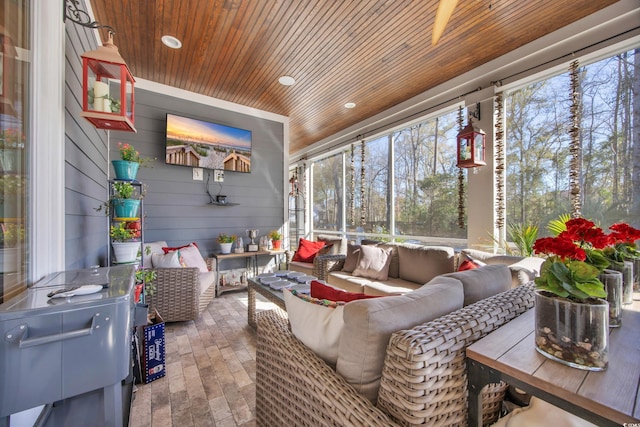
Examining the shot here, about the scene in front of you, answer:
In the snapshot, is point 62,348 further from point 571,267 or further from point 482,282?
point 482,282

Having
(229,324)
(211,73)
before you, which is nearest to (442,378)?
(229,324)

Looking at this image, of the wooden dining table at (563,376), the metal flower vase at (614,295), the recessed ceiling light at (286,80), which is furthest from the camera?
the recessed ceiling light at (286,80)

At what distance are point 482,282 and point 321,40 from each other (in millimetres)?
2603

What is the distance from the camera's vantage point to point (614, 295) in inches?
39.3

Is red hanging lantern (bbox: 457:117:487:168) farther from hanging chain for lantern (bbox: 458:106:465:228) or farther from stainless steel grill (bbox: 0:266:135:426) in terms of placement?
stainless steel grill (bbox: 0:266:135:426)

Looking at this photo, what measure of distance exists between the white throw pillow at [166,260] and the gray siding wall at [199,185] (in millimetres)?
801

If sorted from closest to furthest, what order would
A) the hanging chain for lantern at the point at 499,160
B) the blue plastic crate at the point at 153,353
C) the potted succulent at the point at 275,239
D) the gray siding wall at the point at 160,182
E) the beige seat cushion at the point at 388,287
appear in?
the gray siding wall at the point at 160,182, the blue plastic crate at the point at 153,353, the beige seat cushion at the point at 388,287, the hanging chain for lantern at the point at 499,160, the potted succulent at the point at 275,239

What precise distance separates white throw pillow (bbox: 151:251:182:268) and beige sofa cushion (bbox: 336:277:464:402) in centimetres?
260

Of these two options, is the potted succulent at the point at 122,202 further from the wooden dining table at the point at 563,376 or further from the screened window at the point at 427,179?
the screened window at the point at 427,179

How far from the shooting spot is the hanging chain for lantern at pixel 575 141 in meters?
2.31

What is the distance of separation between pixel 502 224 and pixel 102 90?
3.72 meters

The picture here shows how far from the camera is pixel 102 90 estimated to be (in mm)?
1666

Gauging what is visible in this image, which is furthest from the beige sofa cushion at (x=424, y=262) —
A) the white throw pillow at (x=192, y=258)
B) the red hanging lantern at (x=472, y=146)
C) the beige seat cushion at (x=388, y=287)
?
the white throw pillow at (x=192, y=258)

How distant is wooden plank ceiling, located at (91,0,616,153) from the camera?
2199mm
